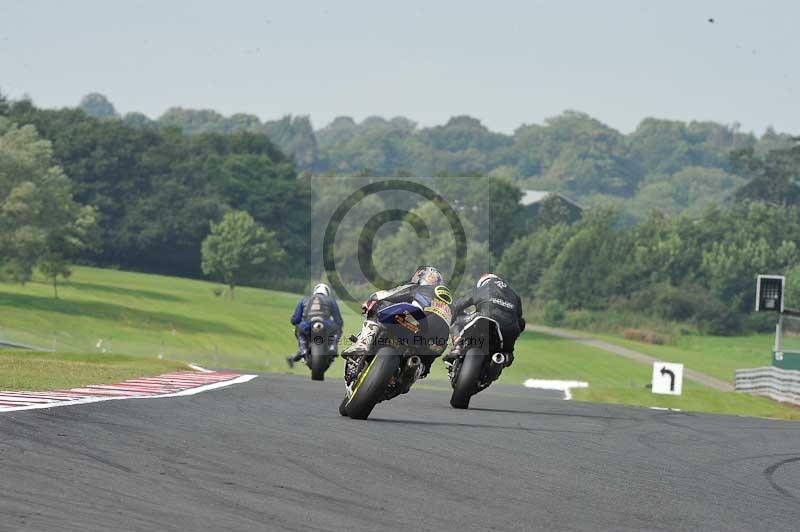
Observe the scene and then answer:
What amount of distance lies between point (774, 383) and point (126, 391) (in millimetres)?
27138

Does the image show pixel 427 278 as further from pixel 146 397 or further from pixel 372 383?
pixel 146 397

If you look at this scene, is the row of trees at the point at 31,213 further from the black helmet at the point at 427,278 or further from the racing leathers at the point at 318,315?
the black helmet at the point at 427,278

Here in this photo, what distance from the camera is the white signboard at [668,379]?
34.5 meters

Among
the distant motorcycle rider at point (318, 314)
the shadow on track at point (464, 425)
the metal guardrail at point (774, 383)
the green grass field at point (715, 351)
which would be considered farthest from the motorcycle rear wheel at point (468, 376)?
the green grass field at point (715, 351)

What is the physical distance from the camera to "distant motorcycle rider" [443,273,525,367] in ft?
65.5

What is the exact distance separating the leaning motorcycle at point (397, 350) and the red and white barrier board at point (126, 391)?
3068 millimetres

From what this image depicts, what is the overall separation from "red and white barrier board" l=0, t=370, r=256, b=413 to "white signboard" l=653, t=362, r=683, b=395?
12.1 meters

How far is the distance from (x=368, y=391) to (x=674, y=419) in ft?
23.5

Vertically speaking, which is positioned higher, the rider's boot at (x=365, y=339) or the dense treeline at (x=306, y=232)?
the dense treeline at (x=306, y=232)

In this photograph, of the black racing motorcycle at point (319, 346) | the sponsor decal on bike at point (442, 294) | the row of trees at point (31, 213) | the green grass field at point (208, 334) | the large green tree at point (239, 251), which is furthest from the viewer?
the large green tree at point (239, 251)

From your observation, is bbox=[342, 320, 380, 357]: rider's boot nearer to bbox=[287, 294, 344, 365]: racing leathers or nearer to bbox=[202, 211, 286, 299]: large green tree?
bbox=[287, 294, 344, 365]: racing leathers

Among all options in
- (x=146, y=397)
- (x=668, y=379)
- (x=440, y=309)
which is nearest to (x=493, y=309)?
(x=440, y=309)

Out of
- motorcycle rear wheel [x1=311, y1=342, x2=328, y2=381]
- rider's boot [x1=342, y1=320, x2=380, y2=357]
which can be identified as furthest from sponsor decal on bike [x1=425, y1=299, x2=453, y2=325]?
motorcycle rear wheel [x1=311, y1=342, x2=328, y2=381]

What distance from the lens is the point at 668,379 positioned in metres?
34.7
